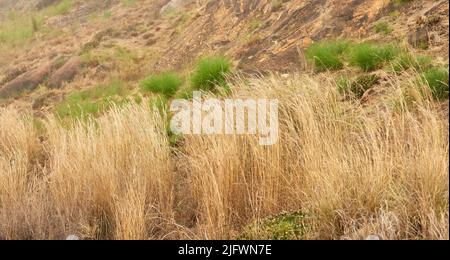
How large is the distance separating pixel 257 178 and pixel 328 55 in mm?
3227

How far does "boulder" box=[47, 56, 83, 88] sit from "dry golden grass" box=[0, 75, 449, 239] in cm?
861

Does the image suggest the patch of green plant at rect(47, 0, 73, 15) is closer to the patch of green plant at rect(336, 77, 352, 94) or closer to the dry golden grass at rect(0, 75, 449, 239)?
the dry golden grass at rect(0, 75, 449, 239)

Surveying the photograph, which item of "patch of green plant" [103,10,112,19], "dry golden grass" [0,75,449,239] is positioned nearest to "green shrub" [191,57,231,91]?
"dry golden grass" [0,75,449,239]

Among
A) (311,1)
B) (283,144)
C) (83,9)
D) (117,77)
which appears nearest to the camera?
(283,144)

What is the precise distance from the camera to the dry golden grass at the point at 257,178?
3.45 meters

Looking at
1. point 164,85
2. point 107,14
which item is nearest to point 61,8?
point 107,14

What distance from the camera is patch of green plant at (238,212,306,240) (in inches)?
144

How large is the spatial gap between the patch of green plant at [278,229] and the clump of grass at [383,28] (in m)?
4.32
